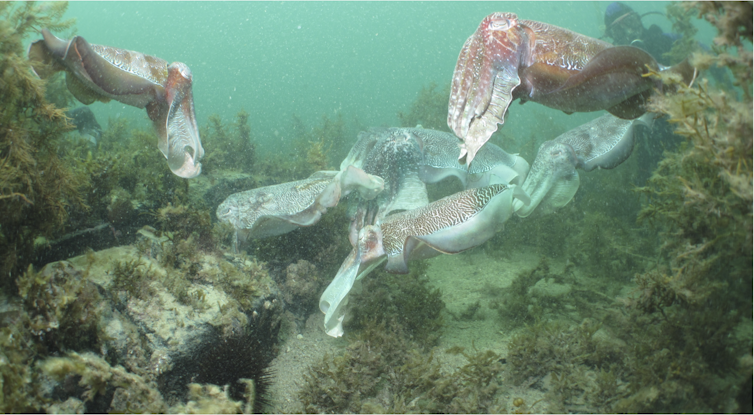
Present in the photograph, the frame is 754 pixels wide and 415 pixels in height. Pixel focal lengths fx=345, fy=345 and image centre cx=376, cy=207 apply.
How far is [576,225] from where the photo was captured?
6.79 metres

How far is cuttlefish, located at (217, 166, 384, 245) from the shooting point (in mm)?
3904

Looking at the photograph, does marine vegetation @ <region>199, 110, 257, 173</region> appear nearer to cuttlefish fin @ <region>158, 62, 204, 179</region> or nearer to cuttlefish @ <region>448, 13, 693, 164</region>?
cuttlefish fin @ <region>158, 62, 204, 179</region>

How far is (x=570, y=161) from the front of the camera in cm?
436

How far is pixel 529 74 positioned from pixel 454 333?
119 inches

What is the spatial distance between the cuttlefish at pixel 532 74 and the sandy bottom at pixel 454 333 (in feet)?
7.88

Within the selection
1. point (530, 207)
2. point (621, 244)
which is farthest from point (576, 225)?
point (530, 207)

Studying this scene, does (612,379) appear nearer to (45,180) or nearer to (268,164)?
(45,180)

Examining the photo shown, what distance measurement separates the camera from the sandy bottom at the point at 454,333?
10.7ft

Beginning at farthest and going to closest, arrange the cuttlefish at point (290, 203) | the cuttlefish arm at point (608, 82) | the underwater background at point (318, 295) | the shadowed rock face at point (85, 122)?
the shadowed rock face at point (85, 122), the cuttlefish at point (290, 203), the underwater background at point (318, 295), the cuttlefish arm at point (608, 82)

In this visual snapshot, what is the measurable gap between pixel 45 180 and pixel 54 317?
125cm

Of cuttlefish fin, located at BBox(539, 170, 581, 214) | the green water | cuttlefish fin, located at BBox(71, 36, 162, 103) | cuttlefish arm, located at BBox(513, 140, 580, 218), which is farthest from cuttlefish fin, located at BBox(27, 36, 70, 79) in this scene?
the green water

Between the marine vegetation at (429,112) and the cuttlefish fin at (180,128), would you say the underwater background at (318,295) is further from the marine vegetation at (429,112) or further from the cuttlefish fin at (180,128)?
the marine vegetation at (429,112)

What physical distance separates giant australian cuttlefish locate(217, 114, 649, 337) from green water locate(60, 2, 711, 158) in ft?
Result: 325

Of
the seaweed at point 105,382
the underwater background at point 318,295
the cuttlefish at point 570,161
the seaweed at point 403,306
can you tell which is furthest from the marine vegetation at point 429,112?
the seaweed at point 105,382
